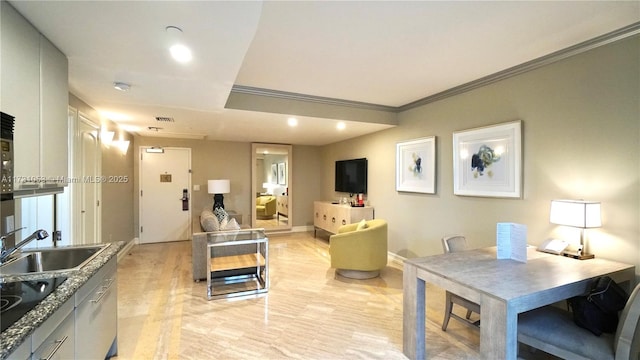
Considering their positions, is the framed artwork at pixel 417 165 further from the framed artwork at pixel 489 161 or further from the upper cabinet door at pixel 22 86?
the upper cabinet door at pixel 22 86

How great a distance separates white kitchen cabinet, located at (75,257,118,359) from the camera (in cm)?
156

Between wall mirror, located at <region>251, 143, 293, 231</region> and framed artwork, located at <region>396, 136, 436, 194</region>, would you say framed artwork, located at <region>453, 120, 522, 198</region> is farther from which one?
wall mirror, located at <region>251, 143, 293, 231</region>

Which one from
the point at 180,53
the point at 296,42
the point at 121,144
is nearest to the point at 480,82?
the point at 296,42

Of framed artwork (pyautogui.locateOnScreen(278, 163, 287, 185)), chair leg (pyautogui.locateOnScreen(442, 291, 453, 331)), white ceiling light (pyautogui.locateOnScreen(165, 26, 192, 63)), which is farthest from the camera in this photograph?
framed artwork (pyautogui.locateOnScreen(278, 163, 287, 185))

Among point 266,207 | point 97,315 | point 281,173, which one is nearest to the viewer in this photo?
point 97,315

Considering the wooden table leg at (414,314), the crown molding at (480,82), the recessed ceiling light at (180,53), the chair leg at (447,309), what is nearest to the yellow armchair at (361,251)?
the chair leg at (447,309)

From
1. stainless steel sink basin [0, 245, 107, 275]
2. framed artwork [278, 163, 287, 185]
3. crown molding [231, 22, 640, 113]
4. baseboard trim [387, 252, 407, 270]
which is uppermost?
crown molding [231, 22, 640, 113]

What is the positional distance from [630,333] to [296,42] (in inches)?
108

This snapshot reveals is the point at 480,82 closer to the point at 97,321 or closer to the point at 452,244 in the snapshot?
the point at 452,244

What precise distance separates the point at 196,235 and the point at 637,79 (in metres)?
4.49

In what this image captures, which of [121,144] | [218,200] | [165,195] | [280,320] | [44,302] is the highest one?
[121,144]

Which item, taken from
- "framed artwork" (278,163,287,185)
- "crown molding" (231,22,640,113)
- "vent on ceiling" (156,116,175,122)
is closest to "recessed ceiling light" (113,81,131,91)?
"crown molding" (231,22,640,113)

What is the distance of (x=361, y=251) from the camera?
12.3 ft

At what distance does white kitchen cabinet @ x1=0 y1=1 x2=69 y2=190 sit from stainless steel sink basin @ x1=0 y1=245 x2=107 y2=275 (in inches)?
19.9
